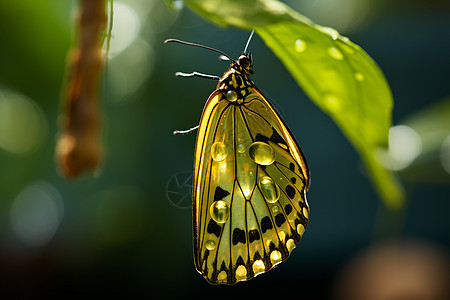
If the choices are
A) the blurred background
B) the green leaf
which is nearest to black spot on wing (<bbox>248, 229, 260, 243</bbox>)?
the green leaf

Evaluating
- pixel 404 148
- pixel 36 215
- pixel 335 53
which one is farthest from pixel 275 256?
pixel 36 215

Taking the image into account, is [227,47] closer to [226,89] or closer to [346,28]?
[346,28]

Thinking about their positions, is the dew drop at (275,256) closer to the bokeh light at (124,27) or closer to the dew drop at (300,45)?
the dew drop at (300,45)

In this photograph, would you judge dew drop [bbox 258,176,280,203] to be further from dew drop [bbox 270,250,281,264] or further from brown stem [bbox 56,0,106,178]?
brown stem [bbox 56,0,106,178]

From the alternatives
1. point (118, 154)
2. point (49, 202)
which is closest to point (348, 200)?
point (118, 154)

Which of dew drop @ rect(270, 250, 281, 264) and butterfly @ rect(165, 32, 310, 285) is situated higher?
butterfly @ rect(165, 32, 310, 285)

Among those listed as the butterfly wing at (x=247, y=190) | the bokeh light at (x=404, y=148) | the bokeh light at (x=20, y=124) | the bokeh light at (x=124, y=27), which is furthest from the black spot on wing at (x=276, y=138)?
the bokeh light at (x=20, y=124)

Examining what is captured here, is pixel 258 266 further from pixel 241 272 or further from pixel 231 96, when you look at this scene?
pixel 231 96

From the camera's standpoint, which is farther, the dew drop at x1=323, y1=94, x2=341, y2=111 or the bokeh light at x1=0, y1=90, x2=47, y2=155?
the bokeh light at x1=0, y1=90, x2=47, y2=155
